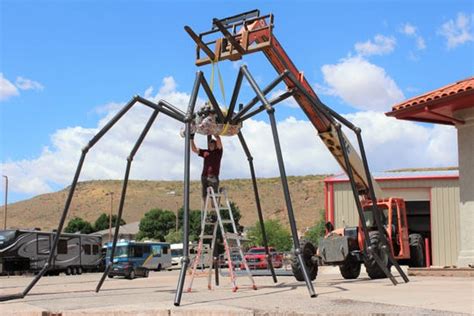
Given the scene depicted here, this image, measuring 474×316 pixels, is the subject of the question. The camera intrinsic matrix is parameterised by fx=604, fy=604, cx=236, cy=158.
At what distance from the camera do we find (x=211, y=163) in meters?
11.8

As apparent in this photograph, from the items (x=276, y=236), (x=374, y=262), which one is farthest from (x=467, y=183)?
(x=276, y=236)

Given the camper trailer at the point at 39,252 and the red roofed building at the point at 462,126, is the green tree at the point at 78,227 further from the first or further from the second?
the red roofed building at the point at 462,126

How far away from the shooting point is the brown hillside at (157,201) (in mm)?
100062

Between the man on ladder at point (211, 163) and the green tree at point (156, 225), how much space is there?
62840 millimetres

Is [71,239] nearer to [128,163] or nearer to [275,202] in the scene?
[128,163]

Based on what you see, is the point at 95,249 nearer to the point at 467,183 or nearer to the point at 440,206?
the point at 440,206

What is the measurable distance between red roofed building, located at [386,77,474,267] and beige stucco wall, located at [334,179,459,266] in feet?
50.7

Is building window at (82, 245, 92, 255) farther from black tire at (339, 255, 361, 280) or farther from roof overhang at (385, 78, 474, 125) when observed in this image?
roof overhang at (385, 78, 474, 125)

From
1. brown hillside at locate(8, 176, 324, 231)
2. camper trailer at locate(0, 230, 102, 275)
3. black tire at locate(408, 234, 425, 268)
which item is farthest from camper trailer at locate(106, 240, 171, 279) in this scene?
brown hillside at locate(8, 176, 324, 231)

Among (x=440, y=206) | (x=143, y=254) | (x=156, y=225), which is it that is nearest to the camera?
(x=440, y=206)

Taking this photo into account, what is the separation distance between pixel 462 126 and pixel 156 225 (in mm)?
62333

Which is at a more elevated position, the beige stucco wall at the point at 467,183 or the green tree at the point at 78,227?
the beige stucco wall at the point at 467,183

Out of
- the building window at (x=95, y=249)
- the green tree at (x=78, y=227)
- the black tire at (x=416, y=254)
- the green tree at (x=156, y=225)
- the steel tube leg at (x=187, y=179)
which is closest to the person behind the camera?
the steel tube leg at (x=187, y=179)

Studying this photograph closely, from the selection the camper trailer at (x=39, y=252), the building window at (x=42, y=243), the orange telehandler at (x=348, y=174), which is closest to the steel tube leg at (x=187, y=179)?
the orange telehandler at (x=348, y=174)
